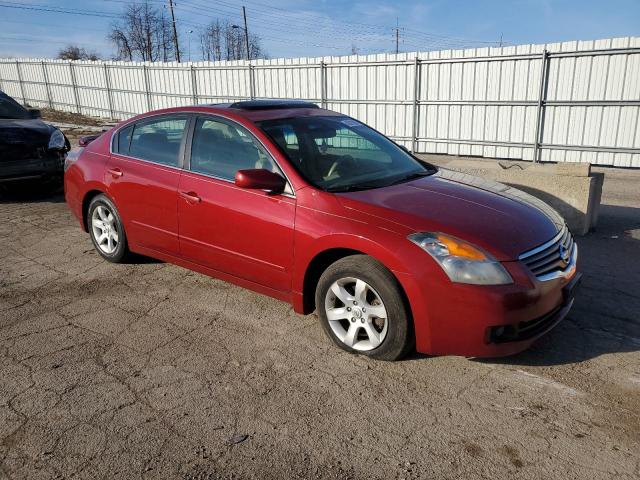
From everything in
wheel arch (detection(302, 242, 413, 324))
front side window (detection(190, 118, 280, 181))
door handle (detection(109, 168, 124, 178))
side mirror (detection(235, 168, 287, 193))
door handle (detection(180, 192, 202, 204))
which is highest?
front side window (detection(190, 118, 280, 181))

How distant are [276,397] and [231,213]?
59.3 inches

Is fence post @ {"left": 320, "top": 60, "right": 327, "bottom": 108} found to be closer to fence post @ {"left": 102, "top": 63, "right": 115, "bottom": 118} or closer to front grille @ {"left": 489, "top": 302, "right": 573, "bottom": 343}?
fence post @ {"left": 102, "top": 63, "right": 115, "bottom": 118}

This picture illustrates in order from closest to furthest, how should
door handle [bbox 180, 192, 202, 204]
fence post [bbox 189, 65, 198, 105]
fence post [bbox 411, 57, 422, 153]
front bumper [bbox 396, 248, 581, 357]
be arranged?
front bumper [bbox 396, 248, 581, 357]
door handle [bbox 180, 192, 202, 204]
fence post [bbox 411, 57, 422, 153]
fence post [bbox 189, 65, 198, 105]

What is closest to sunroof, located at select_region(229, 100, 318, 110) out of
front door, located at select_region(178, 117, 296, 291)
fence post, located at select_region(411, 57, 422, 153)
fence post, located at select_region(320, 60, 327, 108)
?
front door, located at select_region(178, 117, 296, 291)

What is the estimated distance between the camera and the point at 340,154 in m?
4.21

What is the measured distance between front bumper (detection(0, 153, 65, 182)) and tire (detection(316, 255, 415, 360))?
6.29 meters

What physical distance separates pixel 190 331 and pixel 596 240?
476cm

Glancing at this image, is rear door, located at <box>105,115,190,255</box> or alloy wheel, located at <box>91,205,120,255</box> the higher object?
rear door, located at <box>105,115,190,255</box>

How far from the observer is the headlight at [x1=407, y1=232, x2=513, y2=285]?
3.00 metres

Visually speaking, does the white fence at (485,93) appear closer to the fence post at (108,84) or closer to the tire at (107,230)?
the fence post at (108,84)

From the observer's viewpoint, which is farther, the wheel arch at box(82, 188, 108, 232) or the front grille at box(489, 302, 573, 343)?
the wheel arch at box(82, 188, 108, 232)

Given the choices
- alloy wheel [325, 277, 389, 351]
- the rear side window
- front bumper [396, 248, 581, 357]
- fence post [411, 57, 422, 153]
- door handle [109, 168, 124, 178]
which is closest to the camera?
front bumper [396, 248, 581, 357]

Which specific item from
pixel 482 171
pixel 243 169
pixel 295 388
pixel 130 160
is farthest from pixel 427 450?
pixel 482 171

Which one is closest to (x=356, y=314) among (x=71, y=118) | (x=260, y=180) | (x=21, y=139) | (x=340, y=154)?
(x=260, y=180)
